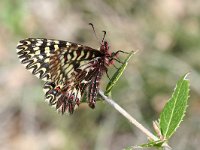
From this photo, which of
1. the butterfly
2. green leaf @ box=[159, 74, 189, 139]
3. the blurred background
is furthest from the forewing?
the blurred background

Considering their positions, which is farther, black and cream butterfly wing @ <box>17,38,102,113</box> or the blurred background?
the blurred background

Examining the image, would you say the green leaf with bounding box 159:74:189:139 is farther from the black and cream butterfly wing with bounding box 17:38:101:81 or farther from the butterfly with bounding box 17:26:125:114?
the black and cream butterfly wing with bounding box 17:38:101:81

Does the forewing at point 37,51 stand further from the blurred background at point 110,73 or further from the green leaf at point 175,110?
the blurred background at point 110,73

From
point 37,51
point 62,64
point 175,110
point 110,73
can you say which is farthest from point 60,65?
point 110,73

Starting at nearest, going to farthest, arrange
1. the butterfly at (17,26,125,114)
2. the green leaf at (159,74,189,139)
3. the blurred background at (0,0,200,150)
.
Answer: the green leaf at (159,74,189,139) → the butterfly at (17,26,125,114) → the blurred background at (0,0,200,150)

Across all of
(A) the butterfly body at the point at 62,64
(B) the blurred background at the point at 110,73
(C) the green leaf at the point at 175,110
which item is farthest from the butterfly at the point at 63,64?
(B) the blurred background at the point at 110,73

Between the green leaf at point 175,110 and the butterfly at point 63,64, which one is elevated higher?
the butterfly at point 63,64

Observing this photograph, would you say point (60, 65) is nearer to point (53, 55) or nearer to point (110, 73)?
point (53, 55)
